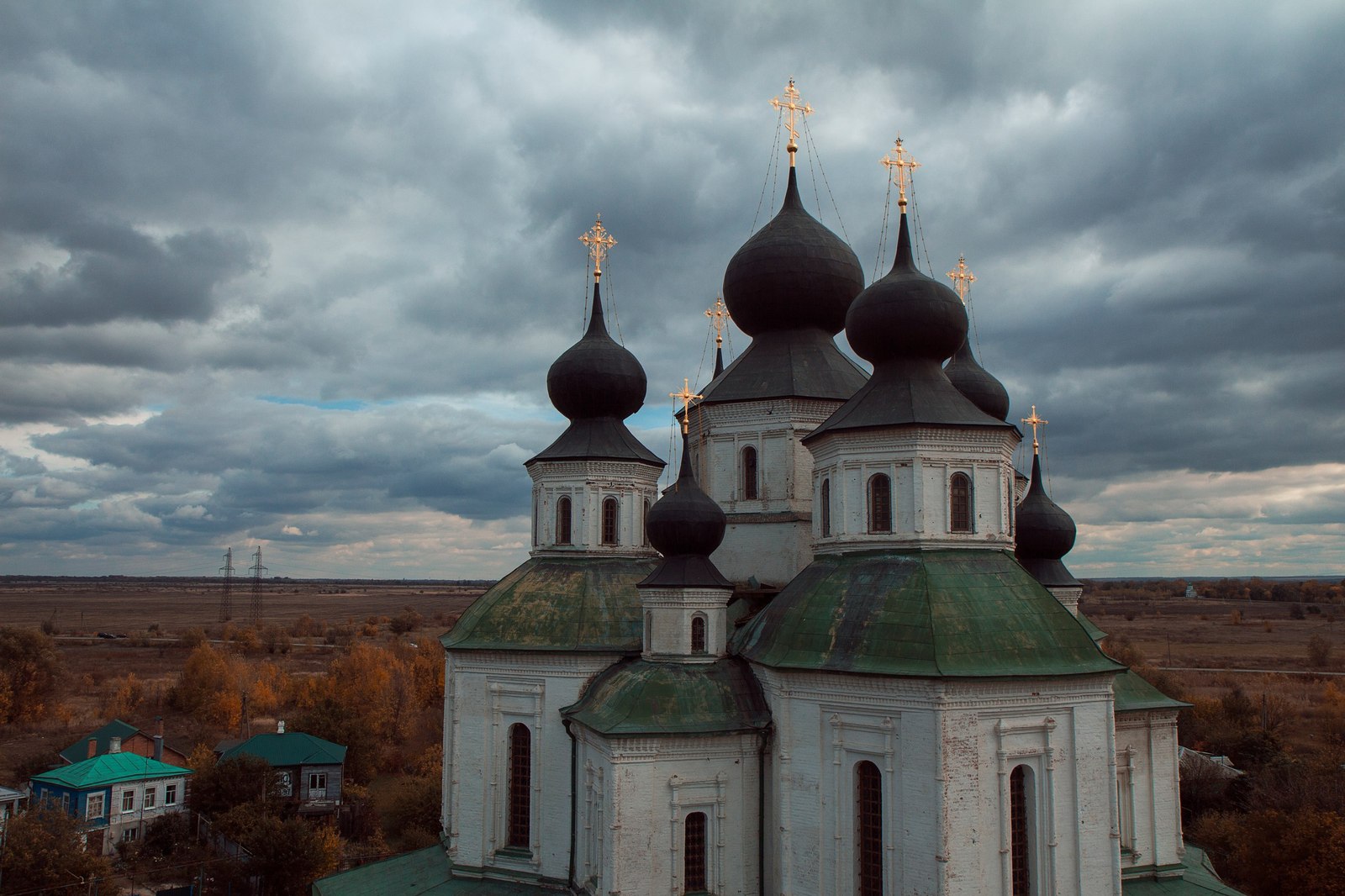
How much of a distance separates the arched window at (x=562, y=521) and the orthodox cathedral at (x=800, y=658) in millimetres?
58

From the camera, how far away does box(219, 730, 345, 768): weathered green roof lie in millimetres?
36188

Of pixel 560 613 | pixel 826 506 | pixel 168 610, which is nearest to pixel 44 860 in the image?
pixel 560 613

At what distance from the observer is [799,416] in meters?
21.8

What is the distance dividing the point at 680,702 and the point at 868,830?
3825 mm

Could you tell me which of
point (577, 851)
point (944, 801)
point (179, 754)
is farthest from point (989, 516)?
point (179, 754)

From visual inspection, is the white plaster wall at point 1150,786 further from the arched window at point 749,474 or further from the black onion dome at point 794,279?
the black onion dome at point 794,279

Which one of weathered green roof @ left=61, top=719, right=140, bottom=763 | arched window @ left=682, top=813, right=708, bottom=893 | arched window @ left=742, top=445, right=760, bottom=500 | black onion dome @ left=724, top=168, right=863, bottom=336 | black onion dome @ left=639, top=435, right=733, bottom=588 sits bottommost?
weathered green roof @ left=61, top=719, right=140, bottom=763

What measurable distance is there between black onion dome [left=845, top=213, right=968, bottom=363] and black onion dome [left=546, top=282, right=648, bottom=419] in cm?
676

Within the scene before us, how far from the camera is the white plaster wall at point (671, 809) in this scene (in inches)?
624

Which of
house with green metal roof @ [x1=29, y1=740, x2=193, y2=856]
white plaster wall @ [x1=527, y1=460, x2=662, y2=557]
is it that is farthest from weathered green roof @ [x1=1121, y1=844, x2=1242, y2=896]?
house with green metal roof @ [x1=29, y1=740, x2=193, y2=856]

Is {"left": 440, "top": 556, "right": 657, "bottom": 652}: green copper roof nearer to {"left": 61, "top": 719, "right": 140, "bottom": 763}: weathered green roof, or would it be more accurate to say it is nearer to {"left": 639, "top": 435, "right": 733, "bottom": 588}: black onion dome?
→ {"left": 639, "top": 435, "right": 733, "bottom": 588}: black onion dome

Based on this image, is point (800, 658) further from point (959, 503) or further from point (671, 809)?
point (959, 503)

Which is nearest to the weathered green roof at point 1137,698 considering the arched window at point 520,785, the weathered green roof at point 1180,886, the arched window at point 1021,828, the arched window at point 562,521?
the weathered green roof at point 1180,886

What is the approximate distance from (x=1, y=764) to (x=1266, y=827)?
46.5m
